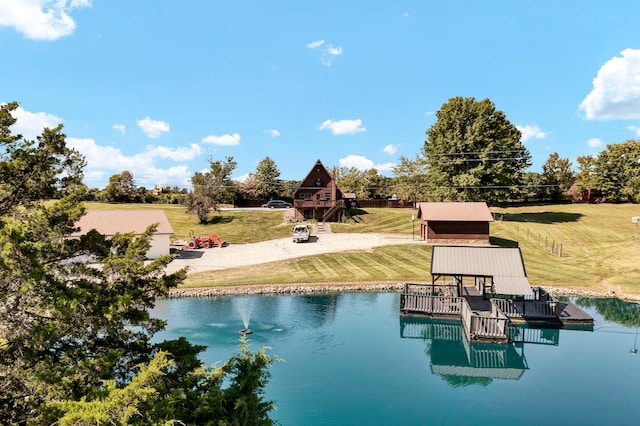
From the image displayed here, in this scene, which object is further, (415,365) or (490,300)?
(490,300)

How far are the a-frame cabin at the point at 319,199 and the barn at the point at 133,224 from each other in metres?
22.7

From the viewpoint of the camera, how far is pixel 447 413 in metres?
15.3

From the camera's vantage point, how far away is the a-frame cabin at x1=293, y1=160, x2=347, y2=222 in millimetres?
61656

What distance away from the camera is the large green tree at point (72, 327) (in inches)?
307

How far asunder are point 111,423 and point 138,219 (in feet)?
135

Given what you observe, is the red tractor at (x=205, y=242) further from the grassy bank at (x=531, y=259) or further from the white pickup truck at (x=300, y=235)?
the grassy bank at (x=531, y=259)

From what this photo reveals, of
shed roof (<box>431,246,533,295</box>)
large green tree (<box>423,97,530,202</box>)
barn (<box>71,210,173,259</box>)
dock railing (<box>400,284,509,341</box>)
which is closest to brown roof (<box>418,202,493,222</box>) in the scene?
large green tree (<box>423,97,530,202</box>)

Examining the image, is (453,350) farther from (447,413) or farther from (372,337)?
(447,413)

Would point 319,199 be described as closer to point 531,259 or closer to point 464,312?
point 531,259

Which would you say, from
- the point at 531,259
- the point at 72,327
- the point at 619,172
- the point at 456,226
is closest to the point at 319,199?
the point at 456,226

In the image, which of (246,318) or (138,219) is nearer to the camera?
(246,318)

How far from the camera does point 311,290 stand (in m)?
32.7

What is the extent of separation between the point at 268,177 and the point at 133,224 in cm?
4500

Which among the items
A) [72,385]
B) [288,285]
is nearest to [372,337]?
[288,285]
